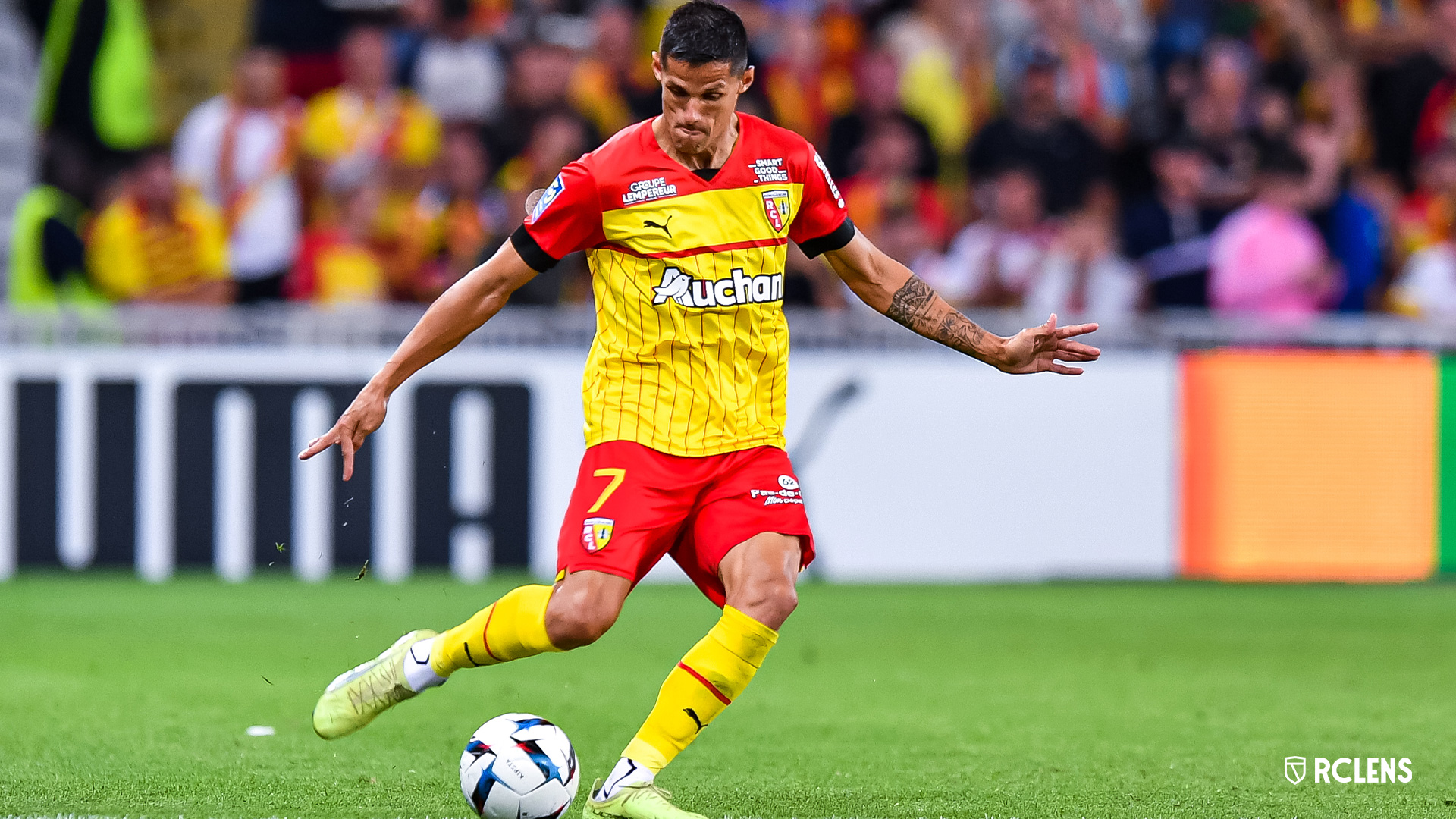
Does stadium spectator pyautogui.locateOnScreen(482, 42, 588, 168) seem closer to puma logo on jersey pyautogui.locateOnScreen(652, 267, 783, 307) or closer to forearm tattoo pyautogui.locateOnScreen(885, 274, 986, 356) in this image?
forearm tattoo pyautogui.locateOnScreen(885, 274, 986, 356)

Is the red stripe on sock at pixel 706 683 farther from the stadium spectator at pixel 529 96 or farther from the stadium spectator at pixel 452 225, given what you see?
the stadium spectator at pixel 529 96

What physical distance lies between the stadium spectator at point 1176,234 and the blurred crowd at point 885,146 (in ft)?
0.06

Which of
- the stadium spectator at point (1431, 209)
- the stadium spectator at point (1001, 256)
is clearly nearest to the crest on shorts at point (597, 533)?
the stadium spectator at point (1001, 256)

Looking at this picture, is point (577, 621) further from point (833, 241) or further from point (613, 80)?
point (613, 80)

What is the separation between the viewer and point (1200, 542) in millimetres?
11508

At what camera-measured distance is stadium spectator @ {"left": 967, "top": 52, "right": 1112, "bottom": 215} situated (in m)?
13.1

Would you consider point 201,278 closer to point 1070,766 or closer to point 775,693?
point 775,693

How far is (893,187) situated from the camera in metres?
12.6

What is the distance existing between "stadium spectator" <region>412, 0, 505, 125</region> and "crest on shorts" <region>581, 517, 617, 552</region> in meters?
8.70

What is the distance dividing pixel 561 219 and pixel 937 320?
1.22m

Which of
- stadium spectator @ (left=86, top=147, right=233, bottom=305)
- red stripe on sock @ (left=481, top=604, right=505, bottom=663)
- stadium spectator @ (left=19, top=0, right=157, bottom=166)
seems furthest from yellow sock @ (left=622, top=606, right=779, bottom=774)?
stadium spectator @ (left=19, top=0, right=157, bottom=166)

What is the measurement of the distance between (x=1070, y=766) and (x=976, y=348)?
58.8 inches

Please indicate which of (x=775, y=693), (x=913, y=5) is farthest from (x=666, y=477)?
(x=913, y=5)

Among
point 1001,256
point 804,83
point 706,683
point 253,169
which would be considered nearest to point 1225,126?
point 1001,256
